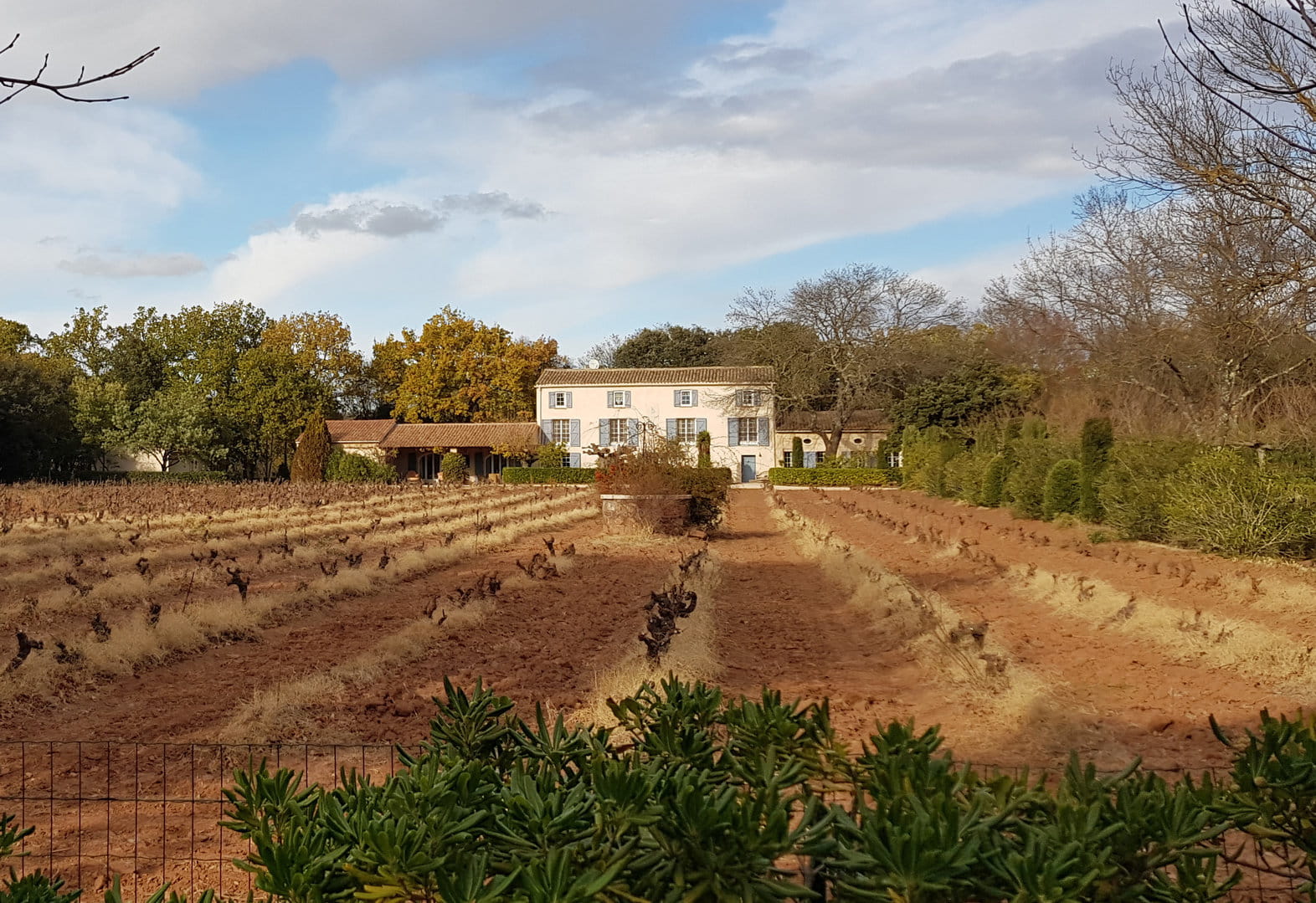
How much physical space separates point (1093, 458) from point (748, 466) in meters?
29.7

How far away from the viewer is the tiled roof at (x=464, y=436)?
4759 cm

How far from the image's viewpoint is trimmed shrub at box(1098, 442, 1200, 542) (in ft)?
50.0

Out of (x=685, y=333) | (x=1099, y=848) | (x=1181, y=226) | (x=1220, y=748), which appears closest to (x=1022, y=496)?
(x=1181, y=226)

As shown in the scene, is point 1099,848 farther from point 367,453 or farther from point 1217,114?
point 367,453

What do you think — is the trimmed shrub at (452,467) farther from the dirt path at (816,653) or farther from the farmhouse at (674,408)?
the dirt path at (816,653)

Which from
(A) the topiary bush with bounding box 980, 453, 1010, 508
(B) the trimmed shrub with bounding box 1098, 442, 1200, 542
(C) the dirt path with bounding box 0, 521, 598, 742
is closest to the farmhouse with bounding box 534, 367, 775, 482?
(A) the topiary bush with bounding box 980, 453, 1010, 508

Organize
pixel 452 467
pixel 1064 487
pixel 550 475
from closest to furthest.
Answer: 1. pixel 1064 487
2. pixel 550 475
3. pixel 452 467

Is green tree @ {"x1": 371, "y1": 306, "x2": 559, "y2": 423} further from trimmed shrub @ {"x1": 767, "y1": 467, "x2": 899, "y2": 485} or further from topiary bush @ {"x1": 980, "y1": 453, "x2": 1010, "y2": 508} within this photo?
topiary bush @ {"x1": 980, "y1": 453, "x2": 1010, "y2": 508}

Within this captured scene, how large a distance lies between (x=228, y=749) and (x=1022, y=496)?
19.0 m

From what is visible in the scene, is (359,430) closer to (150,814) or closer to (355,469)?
(355,469)

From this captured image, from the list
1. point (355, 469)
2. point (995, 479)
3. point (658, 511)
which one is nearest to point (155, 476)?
point (355, 469)

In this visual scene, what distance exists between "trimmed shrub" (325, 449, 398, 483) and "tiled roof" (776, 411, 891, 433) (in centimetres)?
1857

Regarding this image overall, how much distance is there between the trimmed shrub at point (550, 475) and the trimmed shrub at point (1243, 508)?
30.3m

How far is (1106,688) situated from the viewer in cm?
762
